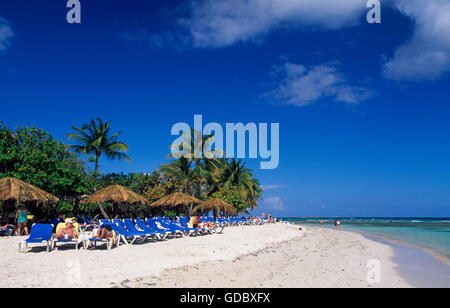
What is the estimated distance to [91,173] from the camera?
2028cm

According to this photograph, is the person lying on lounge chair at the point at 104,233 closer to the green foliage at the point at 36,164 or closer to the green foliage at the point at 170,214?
the green foliage at the point at 36,164

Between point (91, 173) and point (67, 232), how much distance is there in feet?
40.5

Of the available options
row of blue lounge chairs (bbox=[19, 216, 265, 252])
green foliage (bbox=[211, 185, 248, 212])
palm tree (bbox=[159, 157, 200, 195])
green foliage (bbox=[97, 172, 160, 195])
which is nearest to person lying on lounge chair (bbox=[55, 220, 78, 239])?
row of blue lounge chairs (bbox=[19, 216, 265, 252])

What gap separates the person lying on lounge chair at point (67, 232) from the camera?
8461 mm

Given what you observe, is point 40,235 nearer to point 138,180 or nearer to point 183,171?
point 183,171

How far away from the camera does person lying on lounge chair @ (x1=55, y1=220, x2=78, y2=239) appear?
27.8ft

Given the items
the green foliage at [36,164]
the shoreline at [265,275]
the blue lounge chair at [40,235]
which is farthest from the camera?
the green foliage at [36,164]

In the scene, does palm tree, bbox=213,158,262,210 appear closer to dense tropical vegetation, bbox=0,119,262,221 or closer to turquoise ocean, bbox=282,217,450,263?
dense tropical vegetation, bbox=0,119,262,221

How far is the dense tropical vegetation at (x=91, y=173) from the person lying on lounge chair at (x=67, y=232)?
283 inches

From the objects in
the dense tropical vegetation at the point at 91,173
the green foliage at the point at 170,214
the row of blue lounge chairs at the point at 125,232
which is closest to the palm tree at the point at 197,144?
the dense tropical vegetation at the point at 91,173

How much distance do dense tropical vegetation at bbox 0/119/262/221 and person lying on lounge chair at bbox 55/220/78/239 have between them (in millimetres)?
7199

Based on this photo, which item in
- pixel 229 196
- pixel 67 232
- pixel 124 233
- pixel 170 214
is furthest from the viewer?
pixel 229 196

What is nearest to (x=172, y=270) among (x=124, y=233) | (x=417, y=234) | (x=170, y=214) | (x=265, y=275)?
(x=265, y=275)
